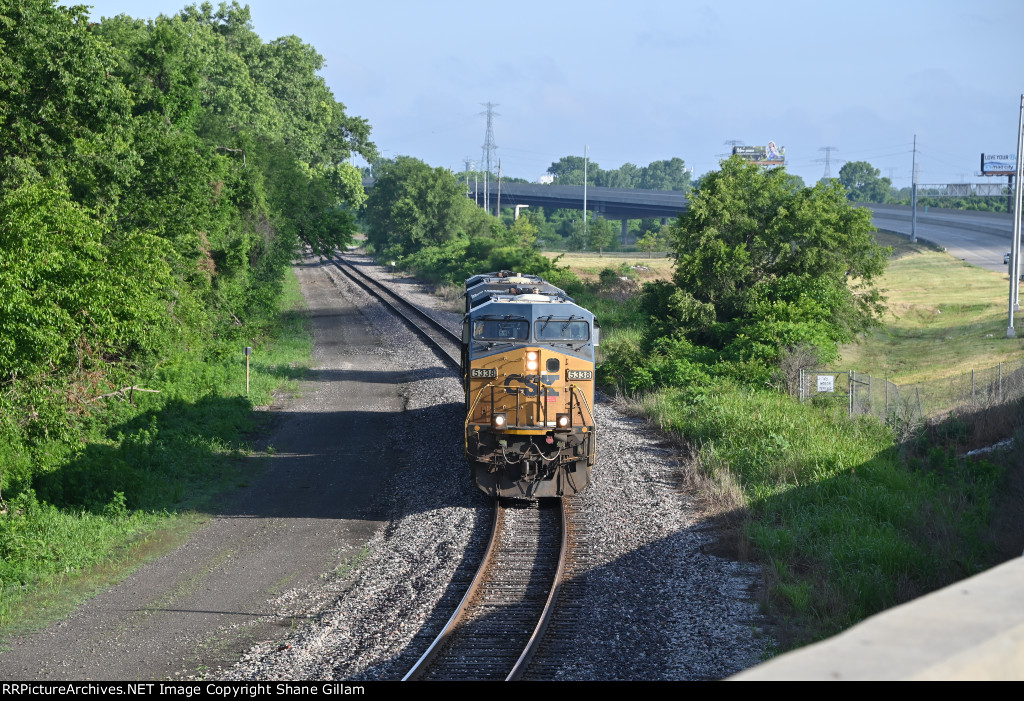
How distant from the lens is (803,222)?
102 feet

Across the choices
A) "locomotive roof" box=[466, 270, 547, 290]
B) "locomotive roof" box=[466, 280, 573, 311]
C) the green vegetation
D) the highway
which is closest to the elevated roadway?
the highway

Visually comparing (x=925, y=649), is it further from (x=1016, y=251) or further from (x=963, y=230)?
(x=963, y=230)

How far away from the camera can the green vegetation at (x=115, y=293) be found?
53.5 feet

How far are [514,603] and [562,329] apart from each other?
625 centimetres

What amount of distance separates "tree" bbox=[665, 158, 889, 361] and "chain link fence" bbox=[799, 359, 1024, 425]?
3.17 meters

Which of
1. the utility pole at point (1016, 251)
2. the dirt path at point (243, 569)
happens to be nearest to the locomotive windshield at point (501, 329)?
the dirt path at point (243, 569)

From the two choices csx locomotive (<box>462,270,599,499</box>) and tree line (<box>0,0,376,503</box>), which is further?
tree line (<box>0,0,376,503</box>)

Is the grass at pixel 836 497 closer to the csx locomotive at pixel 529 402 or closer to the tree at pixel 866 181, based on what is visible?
the csx locomotive at pixel 529 402

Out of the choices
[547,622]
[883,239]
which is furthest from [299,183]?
[883,239]

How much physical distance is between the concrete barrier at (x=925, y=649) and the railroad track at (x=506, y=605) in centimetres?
703

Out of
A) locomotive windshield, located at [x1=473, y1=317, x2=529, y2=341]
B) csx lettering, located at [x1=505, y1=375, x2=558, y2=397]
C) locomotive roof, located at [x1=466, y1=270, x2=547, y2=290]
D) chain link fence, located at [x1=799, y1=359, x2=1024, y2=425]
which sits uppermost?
locomotive roof, located at [x1=466, y1=270, x2=547, y2=290]

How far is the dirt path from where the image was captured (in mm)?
10453

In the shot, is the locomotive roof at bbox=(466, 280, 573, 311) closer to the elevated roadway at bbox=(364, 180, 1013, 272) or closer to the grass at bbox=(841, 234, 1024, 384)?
the grass at bbox=(841, 234, 1024, 384)

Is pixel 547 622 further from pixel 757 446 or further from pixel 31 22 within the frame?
pixel 31 22
